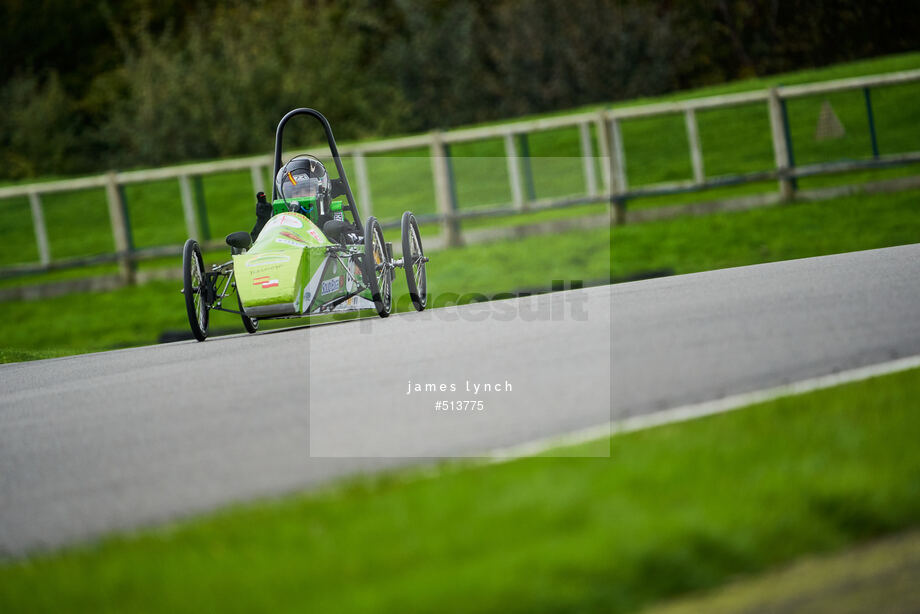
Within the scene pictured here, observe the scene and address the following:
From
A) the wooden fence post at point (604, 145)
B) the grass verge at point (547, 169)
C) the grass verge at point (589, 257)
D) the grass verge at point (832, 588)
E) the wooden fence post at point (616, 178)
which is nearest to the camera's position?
the grass verge at point (832, 588)

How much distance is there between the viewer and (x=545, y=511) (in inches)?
161

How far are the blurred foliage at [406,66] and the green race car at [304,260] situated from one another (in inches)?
662

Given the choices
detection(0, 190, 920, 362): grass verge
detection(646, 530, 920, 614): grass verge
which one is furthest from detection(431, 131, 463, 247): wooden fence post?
detection(646, 530, 920, 614): grass verge

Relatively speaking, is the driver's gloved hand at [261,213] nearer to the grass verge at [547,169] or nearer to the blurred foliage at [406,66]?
the grass verge at [547,169]

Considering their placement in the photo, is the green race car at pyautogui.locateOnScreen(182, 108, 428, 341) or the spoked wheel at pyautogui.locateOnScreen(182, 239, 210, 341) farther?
the spoked wheel at pyautogui.locateOnScreen(182, 239, 210, 341)

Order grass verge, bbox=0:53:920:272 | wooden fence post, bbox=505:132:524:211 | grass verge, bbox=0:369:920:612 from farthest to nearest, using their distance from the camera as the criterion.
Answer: grass verge, bbox=0:53:920:272
wooden fence post, bbox=505:132:524:211
grass verge, bbox=0:369:920:612

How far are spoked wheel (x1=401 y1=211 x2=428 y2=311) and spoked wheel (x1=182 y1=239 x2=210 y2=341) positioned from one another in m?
1.68

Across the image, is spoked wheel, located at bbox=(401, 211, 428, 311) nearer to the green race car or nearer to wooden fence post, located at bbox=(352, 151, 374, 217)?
the green race car

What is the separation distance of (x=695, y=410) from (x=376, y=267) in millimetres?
5688

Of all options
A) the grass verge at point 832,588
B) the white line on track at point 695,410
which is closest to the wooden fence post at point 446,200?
the white line on track at point 695,410

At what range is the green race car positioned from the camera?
988 cm

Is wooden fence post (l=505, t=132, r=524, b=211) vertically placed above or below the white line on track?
above

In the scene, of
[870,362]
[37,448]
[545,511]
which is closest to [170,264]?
[37,448]

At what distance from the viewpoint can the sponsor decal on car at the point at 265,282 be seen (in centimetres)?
980
